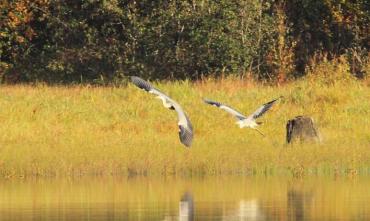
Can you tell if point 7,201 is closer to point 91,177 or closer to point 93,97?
point 91,177

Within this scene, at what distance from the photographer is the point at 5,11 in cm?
3725

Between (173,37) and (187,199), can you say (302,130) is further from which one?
(173,37)

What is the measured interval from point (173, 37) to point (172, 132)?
13.2 metres

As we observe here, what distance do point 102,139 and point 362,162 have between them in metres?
5.07

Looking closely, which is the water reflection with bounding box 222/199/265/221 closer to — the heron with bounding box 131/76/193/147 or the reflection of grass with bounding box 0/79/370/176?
the heron with bounding box 131/76/193/147

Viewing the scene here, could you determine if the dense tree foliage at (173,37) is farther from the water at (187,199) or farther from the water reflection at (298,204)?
the water reflection at (298,204)

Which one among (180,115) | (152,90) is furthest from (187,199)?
(152,90)

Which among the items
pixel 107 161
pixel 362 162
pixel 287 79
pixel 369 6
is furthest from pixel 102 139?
pixel 369 6

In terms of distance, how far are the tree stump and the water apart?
273cm

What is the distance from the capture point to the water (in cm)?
1571

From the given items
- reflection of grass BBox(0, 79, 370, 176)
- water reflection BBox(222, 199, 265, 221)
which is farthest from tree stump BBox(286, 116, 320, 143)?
water reflection BBox(222, 199, 265, 221)

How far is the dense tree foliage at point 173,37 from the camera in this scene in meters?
36.4

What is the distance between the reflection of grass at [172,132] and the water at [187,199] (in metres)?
0.63

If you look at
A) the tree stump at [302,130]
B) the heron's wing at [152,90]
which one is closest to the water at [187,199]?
the heron's wing at [152,90]
